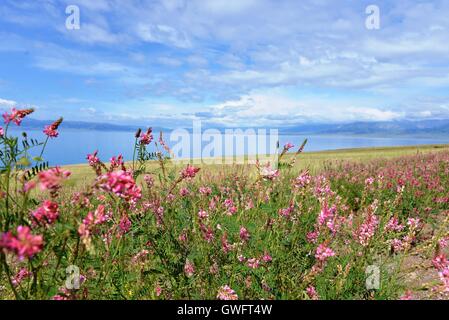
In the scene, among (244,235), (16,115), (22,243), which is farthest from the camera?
(244,235)

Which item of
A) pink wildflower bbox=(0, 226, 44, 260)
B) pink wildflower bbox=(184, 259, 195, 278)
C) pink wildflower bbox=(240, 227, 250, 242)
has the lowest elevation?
pink wildflower bbox=(184, 259, 195, 278)

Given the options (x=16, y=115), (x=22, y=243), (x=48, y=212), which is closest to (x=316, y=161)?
(x=16, y=115)

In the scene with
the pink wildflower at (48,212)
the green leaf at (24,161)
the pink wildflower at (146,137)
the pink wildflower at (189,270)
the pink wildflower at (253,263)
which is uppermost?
the pink wildflower at (146,137)

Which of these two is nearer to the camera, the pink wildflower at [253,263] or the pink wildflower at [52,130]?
the pink wildflower at [52,130]

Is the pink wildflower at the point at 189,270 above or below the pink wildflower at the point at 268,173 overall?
below

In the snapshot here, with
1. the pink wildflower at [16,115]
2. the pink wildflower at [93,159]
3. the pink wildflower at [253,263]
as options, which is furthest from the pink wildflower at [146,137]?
the pink wildflower at [253,263]

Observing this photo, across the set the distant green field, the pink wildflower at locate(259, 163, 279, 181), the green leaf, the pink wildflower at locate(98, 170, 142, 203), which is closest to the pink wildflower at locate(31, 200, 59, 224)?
the distant green field

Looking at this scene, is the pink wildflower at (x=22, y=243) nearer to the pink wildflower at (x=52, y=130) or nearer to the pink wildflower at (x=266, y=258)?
the pink wildflower at (x=52, y=130)

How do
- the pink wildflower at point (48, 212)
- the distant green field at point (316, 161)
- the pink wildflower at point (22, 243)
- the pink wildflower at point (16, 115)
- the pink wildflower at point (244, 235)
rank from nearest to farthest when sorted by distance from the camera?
the pink wildflower at point (22, 243)
the pink wildflower at point (48, 212)
the pink wildflower at point (16, 115)
the pink wildflower at point (244, 235)
the distant green field at point (316, 161)

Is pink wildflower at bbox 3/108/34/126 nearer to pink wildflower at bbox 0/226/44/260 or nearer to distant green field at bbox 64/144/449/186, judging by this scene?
distant green field at bbox 64/144/449/186

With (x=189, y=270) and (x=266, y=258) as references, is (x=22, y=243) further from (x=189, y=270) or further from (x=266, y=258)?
(x=266, y=258)

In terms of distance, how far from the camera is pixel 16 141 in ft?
7.79
